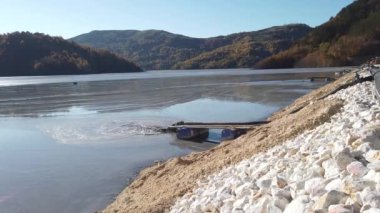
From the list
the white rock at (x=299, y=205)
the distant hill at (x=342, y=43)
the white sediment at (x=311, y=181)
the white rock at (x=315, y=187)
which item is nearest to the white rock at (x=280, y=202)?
the white sediment at (x=311, y=181)

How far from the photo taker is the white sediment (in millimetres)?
4551

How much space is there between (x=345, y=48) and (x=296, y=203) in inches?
6626

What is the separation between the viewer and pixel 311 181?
5406 mm

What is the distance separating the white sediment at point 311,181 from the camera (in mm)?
4551

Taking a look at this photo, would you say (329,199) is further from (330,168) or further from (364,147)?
(364,147)

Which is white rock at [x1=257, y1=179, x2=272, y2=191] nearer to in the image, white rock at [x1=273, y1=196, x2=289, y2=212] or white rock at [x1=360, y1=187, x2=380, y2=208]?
white rock at [x1=273, y1=196, x2=289, y2=212]

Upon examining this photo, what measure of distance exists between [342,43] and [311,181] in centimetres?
17481

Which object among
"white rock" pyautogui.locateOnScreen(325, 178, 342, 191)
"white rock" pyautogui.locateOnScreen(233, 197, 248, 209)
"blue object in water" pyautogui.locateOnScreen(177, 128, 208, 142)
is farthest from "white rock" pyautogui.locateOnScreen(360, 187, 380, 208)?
"blue object in water" pyautogui.locateOnScreen(177, 128, 208, 142)

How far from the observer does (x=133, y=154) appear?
20.9 m

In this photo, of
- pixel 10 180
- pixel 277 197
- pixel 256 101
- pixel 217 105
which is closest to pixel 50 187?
pixel 10 180

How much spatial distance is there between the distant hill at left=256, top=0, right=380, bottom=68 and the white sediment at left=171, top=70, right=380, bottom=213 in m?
154

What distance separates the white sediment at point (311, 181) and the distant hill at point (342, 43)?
504 feet

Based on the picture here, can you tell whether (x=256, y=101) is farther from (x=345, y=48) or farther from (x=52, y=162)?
(x=345, y=48)

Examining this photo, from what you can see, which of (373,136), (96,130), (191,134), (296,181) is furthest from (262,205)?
(96,130)
